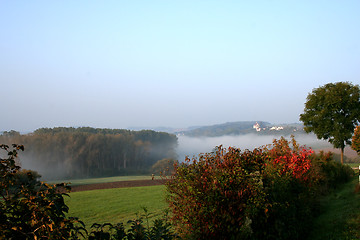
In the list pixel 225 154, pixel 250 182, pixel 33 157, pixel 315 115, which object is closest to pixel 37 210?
pixel 250 182

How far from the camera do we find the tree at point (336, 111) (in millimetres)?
32031

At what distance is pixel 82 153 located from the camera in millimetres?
64312

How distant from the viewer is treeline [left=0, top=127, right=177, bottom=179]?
59.8 metres

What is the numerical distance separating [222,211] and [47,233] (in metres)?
4.73

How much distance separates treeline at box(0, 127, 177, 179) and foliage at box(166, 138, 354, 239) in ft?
185

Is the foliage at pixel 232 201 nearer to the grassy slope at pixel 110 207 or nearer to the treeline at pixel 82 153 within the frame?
the grassy slope at pixel 110 207

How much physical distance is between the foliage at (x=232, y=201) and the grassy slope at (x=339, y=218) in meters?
0.63

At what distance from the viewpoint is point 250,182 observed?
721 cm

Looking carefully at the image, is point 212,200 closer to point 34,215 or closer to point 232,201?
point 232,201

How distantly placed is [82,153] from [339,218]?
59914 millimetres

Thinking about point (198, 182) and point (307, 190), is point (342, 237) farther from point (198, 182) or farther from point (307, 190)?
point (198, 182)

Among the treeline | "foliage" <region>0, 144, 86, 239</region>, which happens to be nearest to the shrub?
"foliage" <region>0, 144, 86, 239</region>

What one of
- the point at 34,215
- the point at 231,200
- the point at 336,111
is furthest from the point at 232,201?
the point at 336,111

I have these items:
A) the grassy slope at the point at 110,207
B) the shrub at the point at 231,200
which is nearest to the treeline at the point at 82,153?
the grassy slope at the point at 110,207
